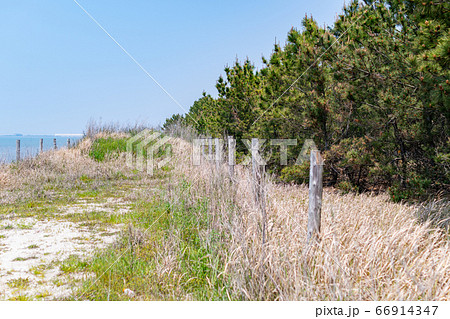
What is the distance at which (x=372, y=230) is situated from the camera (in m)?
4.07

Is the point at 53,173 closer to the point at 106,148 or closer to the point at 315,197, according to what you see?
the point at 106,148

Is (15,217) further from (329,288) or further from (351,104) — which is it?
(351,104)

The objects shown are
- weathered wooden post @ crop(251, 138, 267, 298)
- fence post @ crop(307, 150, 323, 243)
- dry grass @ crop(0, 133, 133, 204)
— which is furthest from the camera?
dry grass @ crop(0, 133, 133, 204)

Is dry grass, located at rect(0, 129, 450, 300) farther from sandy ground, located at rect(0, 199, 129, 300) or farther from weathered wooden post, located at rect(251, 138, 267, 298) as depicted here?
sandy ground, located at rect(0, 199, 129, 300)

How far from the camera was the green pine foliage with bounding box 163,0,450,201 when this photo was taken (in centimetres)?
462

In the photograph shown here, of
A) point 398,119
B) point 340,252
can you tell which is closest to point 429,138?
point 398,119

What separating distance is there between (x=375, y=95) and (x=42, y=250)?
636 centimetres

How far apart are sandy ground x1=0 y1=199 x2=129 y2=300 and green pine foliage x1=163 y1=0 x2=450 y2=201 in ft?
16.0

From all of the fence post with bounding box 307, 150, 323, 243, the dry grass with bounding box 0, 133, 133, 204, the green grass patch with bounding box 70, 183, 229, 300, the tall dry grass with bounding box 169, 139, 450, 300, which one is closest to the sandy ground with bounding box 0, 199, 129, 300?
the green grass patch with bounding box 70, 183, 229, 300

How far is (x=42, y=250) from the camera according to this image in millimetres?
4734

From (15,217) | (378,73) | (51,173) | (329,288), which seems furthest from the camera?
(51,173)

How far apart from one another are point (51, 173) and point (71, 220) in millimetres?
6350

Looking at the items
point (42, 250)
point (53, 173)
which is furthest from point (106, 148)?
point (42, 250)

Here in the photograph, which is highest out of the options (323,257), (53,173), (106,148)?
(106,148)
